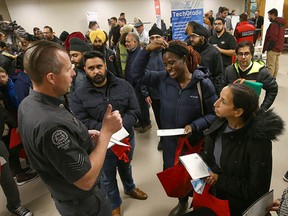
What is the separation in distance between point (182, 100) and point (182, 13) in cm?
280

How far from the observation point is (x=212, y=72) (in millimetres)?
3033

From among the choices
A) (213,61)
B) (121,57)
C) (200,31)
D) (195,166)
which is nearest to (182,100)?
(195,166)

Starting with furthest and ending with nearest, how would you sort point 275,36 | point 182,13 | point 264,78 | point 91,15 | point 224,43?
point 91,15
point 275,36
point 182,13
point 224,43
point 264,78

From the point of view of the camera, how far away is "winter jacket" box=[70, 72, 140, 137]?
1.83 m

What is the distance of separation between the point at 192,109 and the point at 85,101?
85 centimetres

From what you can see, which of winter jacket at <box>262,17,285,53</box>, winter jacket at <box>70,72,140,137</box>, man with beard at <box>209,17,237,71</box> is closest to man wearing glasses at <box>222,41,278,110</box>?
man with beard at <box>209,17,237,71</box>

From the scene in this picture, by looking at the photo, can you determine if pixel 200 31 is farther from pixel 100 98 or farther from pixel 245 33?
pixel 245 33

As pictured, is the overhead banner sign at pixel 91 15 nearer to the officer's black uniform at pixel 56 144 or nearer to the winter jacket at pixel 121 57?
the winter jacket at pixel 121 57

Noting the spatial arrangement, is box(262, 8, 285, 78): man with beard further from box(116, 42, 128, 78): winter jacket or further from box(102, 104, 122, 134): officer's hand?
box(102, 104, 122, 134): officer's hand

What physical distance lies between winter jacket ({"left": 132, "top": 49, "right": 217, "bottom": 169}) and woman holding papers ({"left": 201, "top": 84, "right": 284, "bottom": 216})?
0.28m

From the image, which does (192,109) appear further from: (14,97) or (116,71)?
(116,71)

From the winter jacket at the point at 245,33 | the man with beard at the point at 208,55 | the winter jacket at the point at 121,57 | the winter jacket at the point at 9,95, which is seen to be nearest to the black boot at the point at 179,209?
the man with beard at the point at 208,55

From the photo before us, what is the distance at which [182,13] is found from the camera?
4.03 metres

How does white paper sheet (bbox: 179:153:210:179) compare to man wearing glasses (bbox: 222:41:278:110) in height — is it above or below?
below
